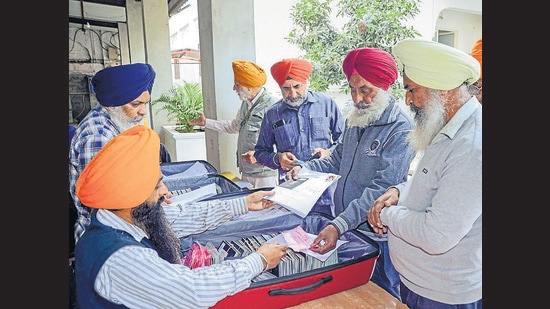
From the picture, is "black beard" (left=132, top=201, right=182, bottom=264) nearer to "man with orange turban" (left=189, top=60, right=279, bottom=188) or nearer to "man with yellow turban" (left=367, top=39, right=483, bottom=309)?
"man with yellow turban" (left=367, top=39, right=483, bottom=309)

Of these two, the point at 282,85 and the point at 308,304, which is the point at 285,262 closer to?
the point at 308,304

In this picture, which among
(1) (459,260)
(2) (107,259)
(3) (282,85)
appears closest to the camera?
(2) (107,259)

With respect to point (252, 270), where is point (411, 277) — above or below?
below

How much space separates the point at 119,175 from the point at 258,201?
0.84 metres

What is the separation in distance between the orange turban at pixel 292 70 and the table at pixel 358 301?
67.3 inches

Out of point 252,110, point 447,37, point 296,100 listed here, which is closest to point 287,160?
point 296,100

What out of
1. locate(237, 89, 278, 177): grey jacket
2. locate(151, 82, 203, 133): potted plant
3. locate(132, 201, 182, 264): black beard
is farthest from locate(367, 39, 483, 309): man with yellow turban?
locate(151, 82, 203, 133): potted plant

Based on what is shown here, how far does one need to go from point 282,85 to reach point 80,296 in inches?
79.4

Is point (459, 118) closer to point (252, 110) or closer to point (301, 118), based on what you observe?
point (301, 118)

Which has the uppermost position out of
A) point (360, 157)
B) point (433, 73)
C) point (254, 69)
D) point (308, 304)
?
point (254, 69)

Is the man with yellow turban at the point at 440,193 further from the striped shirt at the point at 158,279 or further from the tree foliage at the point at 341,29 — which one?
the tree foliage at the point at 341,29

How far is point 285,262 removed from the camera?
1.33 meters

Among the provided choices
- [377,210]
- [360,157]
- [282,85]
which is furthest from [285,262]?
[282,85]

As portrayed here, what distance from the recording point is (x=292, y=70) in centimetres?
267
